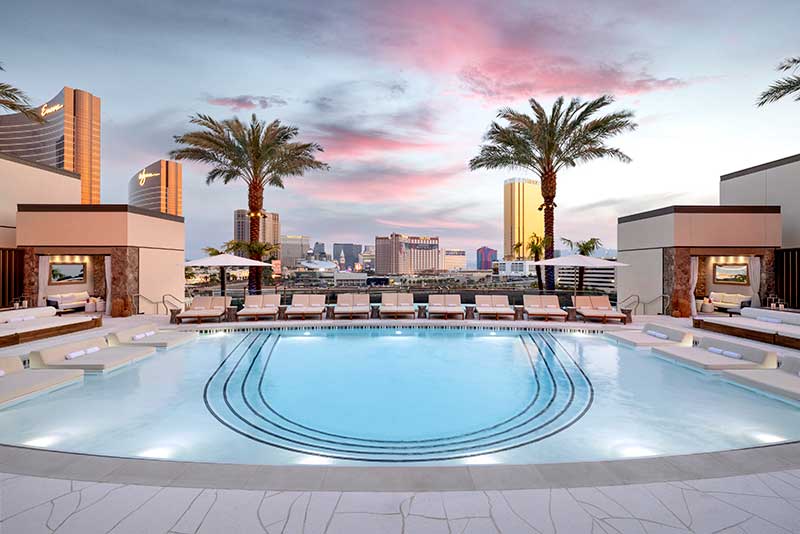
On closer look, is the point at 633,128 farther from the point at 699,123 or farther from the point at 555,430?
the point at 555,430

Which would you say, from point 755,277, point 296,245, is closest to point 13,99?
point 755,277

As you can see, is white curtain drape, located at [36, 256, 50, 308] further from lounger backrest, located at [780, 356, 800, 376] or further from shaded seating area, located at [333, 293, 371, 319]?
lounger backrest, located at [780, 356, 800, 376]

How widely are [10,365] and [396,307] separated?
368 inches

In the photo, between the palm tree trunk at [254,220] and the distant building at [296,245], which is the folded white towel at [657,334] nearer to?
the palm tree trunk at [254,220]

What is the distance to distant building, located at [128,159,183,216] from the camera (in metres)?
79.4

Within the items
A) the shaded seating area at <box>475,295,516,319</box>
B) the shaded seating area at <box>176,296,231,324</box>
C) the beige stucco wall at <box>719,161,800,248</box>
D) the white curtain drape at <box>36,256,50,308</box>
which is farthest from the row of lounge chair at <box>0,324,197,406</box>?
the beige stucco wall at <box>719,161,800,248</box>

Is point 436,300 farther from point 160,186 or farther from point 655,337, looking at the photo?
point 160,186

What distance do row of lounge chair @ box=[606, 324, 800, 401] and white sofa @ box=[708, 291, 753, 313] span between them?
6325 millimetres

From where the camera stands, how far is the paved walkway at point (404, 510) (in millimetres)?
2496

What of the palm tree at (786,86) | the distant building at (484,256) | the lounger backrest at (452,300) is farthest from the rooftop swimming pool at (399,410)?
the distant building at (484,256)

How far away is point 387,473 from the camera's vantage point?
316 cm

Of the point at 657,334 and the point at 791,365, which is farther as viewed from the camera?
the point at 657,334

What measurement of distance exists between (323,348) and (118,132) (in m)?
21.0

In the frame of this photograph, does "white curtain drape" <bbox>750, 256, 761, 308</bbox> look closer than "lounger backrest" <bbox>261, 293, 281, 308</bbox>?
Yes
